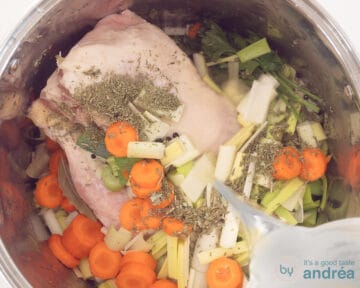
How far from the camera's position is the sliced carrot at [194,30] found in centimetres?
137

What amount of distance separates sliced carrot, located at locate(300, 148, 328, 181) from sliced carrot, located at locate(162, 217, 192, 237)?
10.2 inches

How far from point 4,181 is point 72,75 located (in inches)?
10.1

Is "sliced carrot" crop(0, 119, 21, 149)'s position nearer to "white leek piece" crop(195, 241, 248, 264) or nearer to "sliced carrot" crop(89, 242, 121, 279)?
"sliced carrot" crop(89, 242, 121, 279)

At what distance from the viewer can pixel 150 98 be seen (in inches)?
46.6

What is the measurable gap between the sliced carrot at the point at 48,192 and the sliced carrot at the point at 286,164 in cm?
48

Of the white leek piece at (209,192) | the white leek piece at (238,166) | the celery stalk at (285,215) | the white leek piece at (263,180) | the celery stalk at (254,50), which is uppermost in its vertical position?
the celery stalk at (254,50)

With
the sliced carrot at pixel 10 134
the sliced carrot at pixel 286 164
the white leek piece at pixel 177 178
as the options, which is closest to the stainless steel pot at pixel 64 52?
the sliced carrot at pixel 10 134

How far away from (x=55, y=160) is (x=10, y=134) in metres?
0.14

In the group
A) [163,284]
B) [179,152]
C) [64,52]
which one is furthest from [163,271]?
[64,52]

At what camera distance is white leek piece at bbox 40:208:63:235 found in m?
1.33

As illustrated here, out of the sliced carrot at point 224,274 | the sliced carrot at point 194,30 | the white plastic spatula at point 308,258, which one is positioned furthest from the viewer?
the sliced carrot at point 194,30

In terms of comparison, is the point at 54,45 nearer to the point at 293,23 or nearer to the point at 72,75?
the point at 72,75

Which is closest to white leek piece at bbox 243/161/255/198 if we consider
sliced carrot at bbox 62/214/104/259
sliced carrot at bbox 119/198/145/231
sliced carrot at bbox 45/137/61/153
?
sliced carrot at bbox 119/198/145/231

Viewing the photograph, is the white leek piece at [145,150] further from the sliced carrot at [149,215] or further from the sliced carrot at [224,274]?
the sliced carrot at [224,274]
